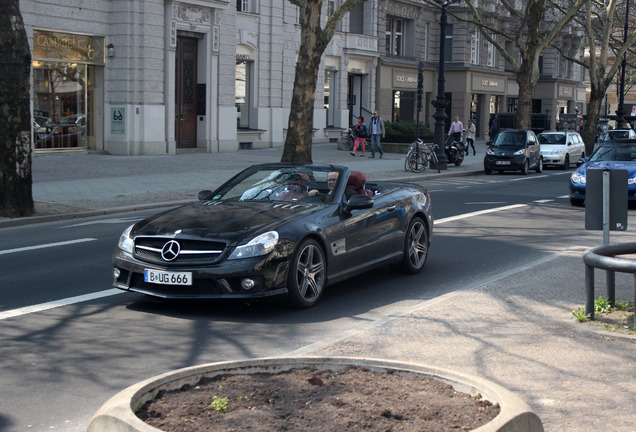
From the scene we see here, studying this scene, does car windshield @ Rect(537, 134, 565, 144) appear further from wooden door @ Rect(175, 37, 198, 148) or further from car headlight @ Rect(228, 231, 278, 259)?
car headlight @ Rect(228, 231, 278, 259)

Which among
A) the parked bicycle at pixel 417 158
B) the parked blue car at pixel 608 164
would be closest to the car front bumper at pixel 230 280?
the parked blue car at pixel 608 164

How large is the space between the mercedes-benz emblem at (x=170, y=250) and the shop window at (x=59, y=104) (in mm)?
21955

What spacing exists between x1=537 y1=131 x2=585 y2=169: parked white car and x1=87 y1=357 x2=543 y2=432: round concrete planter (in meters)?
29.6

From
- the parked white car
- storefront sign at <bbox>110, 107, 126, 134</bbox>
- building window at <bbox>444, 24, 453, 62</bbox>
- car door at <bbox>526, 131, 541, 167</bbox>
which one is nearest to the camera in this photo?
storefront sign at <bbox>110, 107, 126, 134</bbox>

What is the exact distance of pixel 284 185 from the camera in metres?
9.02

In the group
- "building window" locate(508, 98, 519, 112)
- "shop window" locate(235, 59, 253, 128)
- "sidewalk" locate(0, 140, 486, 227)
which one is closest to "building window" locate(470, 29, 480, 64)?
"building window" locate(508, 98, 519, 112)

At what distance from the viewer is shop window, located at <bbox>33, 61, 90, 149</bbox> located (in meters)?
28.0

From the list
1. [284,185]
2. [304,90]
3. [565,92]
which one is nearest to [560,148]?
[304,90]

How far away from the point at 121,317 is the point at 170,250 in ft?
2.39

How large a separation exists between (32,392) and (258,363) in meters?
1.80

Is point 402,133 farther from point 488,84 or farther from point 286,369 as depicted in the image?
point 286,369

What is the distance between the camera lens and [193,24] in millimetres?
31812

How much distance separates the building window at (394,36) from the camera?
50.1 meters

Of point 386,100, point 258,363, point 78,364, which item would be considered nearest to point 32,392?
point 78,364
